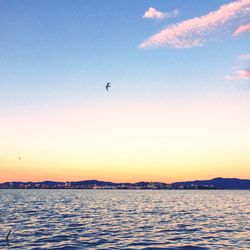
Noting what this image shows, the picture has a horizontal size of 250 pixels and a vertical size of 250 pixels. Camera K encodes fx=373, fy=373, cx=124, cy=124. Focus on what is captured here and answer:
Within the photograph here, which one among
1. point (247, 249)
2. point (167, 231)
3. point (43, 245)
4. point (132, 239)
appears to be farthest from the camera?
point (167, 231)

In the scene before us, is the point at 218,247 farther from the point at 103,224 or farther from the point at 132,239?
the point at 103,224

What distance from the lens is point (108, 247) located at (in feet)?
121

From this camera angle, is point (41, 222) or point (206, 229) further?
point (41, 222)

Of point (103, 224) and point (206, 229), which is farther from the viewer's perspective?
point (103, 224)

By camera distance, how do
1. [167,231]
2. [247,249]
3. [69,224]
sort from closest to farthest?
[247,249] < [167,231] < [69,224]

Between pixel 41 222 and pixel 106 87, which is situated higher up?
pixel 106 87

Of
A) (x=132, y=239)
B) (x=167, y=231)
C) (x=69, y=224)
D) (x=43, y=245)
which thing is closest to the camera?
(x=43, y=245)

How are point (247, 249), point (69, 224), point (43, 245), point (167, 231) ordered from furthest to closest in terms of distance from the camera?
1. point (69, 224)
2. point (167, 231)
3. point (43, 245)
4. point (247, 249)

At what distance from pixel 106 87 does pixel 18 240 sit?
19.6 meters

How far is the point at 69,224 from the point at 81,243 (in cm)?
1702

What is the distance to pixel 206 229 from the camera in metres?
50.6

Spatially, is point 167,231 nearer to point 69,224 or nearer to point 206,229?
point 206,229

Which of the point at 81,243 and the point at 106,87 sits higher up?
the point at 106,87

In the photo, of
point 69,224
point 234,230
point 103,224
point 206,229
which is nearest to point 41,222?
point 69,224
